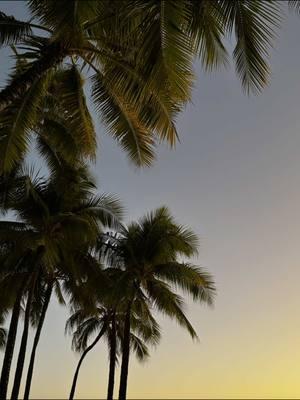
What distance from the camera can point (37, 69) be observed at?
9.97 meters

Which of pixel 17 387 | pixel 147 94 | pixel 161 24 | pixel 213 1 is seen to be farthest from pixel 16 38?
pixel 17 387

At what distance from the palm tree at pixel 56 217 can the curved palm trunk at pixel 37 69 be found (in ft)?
29.0

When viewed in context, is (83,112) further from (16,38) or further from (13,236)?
(13,236)

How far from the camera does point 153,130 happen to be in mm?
11336

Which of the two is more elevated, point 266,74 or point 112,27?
point 112,27

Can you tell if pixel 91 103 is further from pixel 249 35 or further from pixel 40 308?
pixel 40 308

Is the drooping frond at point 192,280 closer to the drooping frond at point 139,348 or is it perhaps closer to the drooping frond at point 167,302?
the drooping frond at point 167,302

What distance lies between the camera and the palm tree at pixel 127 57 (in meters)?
8.68

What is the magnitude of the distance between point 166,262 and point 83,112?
1267 centimetres

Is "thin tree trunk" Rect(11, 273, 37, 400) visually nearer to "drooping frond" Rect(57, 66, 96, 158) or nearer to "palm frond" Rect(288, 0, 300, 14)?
"drooping frond" Rect(57, 66, 96, 158)

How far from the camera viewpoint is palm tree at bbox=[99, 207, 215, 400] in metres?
23.4

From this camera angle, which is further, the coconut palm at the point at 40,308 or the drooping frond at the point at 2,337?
the drooping frond at the point at 2,337

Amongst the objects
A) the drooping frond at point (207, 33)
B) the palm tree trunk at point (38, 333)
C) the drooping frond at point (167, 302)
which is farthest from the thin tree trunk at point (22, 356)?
the drooping frond at point (207, 33)

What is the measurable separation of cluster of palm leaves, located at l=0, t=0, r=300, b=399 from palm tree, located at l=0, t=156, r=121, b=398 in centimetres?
4
